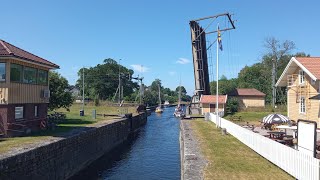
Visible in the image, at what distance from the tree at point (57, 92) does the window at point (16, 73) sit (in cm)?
1354

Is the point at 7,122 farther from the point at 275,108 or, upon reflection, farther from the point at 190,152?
the point at 275,108

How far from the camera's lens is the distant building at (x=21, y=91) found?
69.9 ft

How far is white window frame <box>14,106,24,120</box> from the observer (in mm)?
22438

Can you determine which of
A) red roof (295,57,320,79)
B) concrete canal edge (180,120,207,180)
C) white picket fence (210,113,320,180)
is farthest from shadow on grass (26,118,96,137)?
red roof (295,57,320,79)

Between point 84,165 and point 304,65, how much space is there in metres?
19.6

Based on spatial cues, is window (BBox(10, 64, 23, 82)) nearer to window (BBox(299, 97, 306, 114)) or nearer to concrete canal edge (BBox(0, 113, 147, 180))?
concrete canal edge (BBox(0, 113, 147, 180))

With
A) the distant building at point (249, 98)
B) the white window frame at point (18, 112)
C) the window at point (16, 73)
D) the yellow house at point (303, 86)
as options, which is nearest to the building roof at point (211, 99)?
the distant building at point (249, 98)

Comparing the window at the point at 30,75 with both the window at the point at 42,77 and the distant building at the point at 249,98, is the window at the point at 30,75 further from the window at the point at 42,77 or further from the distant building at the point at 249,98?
the distant building at the point at 249,98

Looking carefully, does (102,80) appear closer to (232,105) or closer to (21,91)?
(232,105)

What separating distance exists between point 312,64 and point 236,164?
18.1 metres

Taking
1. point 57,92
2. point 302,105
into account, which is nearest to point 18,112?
point 57,92

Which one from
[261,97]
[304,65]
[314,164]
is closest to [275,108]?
[261,97]

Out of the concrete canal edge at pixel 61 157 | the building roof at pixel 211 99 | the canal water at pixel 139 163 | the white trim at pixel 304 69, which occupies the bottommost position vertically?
the canal water at pixel 139 163

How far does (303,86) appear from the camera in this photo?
3172 centimetres
